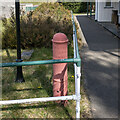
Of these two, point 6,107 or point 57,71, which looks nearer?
point 57,71

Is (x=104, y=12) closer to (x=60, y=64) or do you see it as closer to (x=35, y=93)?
(x=35, y=93)

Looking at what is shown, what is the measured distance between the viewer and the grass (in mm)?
3330

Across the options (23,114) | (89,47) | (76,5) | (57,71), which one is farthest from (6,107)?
(76,5)

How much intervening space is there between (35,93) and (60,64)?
1.13m

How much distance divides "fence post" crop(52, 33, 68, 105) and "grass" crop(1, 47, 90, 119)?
0.29 meters

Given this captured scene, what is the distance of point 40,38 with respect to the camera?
8047 millimetres

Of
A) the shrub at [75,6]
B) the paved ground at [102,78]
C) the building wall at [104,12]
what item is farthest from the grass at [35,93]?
the shrub at [75,6]

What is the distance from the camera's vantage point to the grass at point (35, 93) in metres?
3.33

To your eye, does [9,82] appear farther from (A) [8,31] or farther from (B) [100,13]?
(B) [100,13]

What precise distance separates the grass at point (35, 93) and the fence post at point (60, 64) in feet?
0.94

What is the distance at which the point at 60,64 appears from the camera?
3.28 meters

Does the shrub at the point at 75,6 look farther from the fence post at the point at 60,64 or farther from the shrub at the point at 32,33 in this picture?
the fence post at the point at 60,64

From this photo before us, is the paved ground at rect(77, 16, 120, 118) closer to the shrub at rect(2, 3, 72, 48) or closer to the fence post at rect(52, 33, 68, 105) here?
the fence post at rect(52, 33, 68, 105)

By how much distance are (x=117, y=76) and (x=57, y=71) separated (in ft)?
7.53
